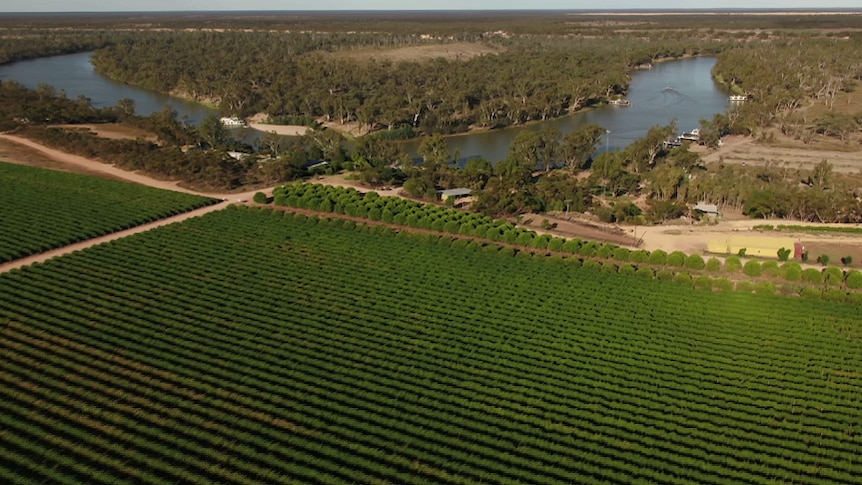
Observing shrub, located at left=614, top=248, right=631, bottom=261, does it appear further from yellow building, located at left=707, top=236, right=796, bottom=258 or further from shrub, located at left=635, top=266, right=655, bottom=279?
yellow building, located at left=707, top=236, right=796, bottom=258

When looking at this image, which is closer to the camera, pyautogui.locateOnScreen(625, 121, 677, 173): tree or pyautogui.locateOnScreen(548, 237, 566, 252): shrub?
pyautogui.locateOnScreen(548, 237, 566, 252): shrub

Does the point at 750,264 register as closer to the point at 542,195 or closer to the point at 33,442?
the point at 542,195

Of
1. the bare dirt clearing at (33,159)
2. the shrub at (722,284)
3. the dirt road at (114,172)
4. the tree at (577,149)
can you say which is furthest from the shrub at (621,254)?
the bare dirt clearing at (33,159)

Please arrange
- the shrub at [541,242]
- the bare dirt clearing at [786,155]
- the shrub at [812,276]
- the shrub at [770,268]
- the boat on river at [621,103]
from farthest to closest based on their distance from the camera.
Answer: the boat on river at [621,103]
the bare dirt clearing at [786,155]
the shrub at [541,242]
the shrub at [770,268]
the shrub at [812,276]

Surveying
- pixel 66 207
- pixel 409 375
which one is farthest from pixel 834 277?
pixel 66 207

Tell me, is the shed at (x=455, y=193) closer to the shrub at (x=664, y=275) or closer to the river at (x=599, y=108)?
the river at (x=599, y=108)

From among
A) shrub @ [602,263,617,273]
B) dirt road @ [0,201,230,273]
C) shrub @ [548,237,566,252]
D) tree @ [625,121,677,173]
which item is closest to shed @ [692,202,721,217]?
tree @ [625,121,677,173]

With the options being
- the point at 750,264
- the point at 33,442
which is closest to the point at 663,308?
the point at 750,264
